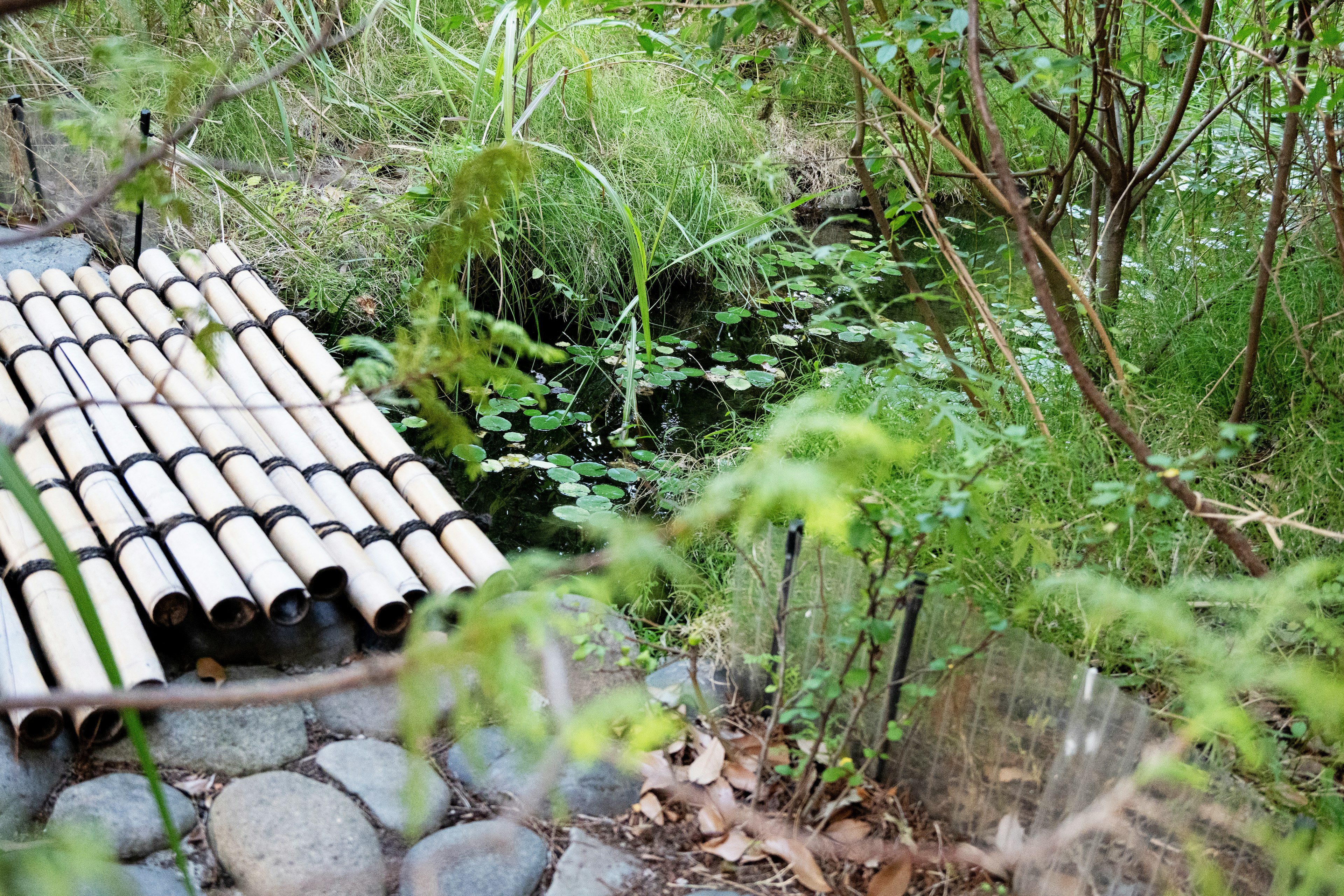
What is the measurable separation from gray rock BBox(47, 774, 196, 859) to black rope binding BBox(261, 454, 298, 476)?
32.5 inches

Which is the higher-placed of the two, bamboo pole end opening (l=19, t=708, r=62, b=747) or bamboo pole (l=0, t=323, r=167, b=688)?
bamboo pole (l=0, t=323, r=167, b=688)

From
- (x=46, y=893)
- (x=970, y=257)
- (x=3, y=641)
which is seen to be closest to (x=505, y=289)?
(x=970, y=257)

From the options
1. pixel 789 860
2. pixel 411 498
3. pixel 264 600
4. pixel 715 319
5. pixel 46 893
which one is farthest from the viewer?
pixel 715 319

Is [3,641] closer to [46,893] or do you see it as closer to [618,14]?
[46,893]

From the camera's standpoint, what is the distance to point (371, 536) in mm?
2287

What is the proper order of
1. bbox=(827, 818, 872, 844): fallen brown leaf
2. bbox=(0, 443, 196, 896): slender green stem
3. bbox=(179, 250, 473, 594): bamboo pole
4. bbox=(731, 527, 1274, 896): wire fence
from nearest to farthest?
1. bbox=(0, 443, 196, 896): slender green stem
2. bbox=(731, 527, 1274, 896): wire fence
3. bbox=(827, 818, 872, 844): fallen brown leaf
4. bbox=(179, 250, 473, 594): bamboo pole

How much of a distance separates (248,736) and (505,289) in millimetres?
2589

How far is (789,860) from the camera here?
167 cm

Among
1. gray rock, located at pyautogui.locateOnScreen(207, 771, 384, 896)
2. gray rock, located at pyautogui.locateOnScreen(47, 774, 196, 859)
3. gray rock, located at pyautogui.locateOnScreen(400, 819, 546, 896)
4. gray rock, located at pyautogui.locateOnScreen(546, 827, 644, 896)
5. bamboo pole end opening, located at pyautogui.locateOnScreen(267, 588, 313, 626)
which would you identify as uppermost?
bamboo pole end opening, located at pyautogui.locateOnScreen(267, 588, 313, 626)

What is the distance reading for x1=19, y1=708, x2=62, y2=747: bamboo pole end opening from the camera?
166cm

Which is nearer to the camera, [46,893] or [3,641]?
[46,893]

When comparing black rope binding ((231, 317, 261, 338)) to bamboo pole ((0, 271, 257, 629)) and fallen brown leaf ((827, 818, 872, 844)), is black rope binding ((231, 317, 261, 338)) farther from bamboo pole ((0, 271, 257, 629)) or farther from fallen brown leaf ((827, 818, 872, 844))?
fallen brown leaf ((827, 818, 872, 844))

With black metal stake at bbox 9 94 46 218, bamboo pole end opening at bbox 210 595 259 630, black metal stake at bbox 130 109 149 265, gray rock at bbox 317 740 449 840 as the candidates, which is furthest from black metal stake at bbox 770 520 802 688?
black metal stake at bbox 9 94 46 218

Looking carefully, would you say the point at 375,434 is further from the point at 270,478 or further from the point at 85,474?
the point at 85,474
